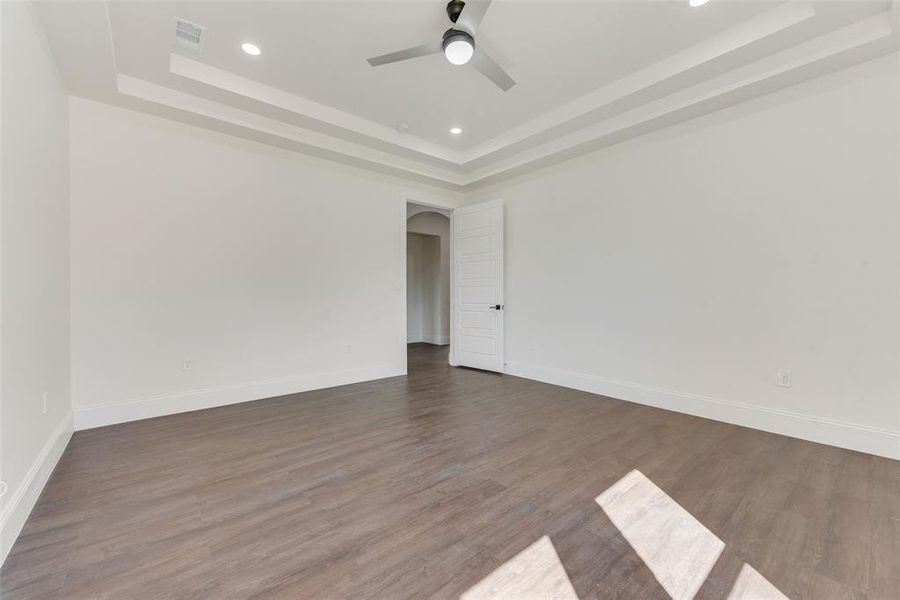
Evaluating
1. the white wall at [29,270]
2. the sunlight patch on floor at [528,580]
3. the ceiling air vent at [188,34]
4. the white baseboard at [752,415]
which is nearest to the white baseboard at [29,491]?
the white wall at [29,270]

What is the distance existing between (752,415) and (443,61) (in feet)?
13.5

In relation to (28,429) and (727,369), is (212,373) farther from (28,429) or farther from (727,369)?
(727,369)

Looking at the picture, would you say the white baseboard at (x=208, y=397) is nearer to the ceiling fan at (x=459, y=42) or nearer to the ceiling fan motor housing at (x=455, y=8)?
the ceiling fan at (x=459, y=42)

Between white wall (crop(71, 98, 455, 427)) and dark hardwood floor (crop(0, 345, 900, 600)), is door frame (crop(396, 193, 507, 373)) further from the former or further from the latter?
dark hardwood floor (crop(0, 345, 900, 600))

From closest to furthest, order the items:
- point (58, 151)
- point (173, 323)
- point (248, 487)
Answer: point (248, 487) → point (58, 151) → point (173, 323)

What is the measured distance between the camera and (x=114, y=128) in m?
3.22

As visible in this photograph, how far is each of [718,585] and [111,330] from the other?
4604mm

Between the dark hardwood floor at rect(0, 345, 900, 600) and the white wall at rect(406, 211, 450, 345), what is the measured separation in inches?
196

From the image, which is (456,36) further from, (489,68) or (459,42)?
(489,68)

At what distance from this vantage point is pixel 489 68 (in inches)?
108

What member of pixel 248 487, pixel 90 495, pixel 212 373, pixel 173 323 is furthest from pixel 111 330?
pixel 248 487

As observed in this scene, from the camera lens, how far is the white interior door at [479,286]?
5258 mm

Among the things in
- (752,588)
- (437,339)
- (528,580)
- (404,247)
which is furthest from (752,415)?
(437,339)

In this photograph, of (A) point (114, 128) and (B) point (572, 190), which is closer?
(A) point (114, 128)
